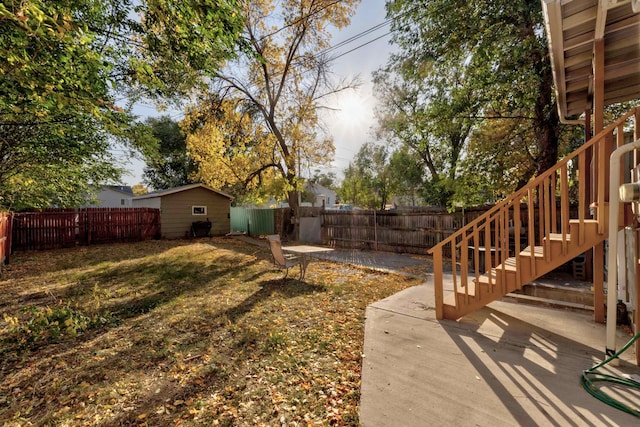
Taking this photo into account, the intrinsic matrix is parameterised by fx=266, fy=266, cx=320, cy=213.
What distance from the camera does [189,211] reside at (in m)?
15.2

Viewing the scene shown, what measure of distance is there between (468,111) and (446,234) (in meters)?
3.85

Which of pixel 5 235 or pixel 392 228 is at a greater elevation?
pixel 5 235

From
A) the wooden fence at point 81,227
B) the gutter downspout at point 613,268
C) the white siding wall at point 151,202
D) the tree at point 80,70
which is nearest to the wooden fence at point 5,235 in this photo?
the tree at point 80,70

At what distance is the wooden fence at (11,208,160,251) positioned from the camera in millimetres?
10469

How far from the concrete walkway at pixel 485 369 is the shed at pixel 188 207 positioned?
541 inches

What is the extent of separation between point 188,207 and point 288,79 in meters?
8.93

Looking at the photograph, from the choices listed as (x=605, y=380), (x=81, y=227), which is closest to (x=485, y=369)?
(x=605, y=380)

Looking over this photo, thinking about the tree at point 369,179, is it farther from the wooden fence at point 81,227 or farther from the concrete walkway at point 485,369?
the concrete walkway at point 485,369

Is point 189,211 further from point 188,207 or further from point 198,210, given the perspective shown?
point 198,210

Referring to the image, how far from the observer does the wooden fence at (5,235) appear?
7.12 m

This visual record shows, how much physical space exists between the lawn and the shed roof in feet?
14.0

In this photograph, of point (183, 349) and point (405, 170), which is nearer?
point (183, 349)

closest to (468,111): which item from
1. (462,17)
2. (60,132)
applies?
(462,17)

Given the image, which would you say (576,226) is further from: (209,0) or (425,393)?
(209,0)
